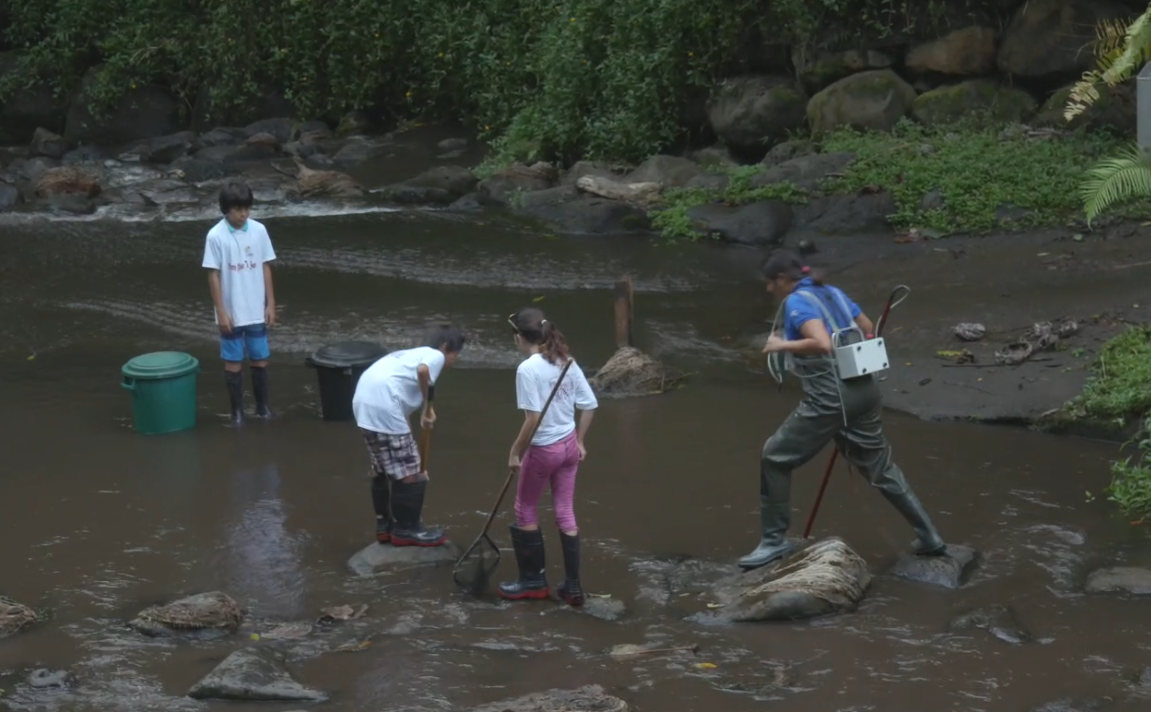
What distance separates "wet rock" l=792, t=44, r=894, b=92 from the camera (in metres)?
18.1

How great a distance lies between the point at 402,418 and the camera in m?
7.64

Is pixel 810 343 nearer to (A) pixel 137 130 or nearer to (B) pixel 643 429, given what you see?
(B) pixel 643 429

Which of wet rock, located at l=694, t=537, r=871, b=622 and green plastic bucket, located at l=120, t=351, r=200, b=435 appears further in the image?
green plastic bucket, located at l=120, t=351, r=200, b=435

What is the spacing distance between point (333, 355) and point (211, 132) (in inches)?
674

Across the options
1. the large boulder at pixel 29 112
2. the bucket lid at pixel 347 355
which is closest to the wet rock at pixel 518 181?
the bucket lid at pixel 347 355

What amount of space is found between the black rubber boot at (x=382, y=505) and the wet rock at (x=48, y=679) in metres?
1.99

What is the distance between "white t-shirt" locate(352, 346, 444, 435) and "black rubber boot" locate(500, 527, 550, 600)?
2.96ft

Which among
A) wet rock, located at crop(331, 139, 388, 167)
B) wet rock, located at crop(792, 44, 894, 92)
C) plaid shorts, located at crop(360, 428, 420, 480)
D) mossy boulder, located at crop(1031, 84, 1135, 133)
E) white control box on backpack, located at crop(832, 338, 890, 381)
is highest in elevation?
wet rock, located at crop(792, 44, 894, 92)

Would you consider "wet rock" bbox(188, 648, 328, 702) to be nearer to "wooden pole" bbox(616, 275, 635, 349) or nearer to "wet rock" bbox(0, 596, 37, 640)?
"wet rock" bbox(0, 596, 37, 640)

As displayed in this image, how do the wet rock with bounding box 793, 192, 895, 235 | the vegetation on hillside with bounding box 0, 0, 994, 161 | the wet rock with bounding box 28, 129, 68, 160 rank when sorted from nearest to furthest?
the wet rock with bounding box 793, 192, 895, 235 → the vegetation on hillside with bounding box 0, 0, 994, 161 → the wet rock with bounding box 28, 129, 68, 160

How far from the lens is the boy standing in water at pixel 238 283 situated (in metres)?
9.93

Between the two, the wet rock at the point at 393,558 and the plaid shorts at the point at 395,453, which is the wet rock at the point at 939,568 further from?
the plaid shorts at the point at 395,453

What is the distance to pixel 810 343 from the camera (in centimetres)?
709

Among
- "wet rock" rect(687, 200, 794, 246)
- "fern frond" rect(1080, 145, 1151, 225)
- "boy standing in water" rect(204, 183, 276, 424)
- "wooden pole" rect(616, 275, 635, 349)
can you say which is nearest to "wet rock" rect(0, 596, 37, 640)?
"boy standing in water" rect(204, 183, 276, 424)
